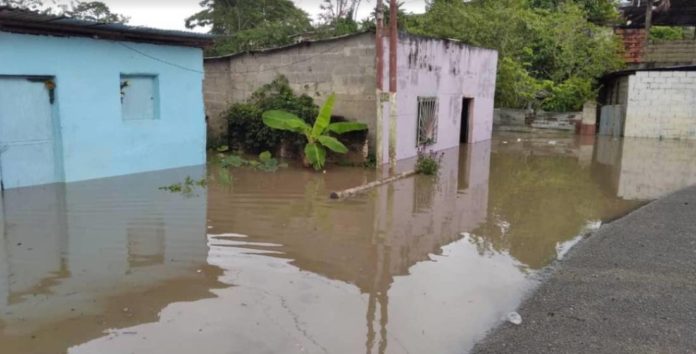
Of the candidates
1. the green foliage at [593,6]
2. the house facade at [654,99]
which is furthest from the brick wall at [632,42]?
the green foliage at [593,6]

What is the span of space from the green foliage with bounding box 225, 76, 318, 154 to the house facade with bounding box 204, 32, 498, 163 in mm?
346

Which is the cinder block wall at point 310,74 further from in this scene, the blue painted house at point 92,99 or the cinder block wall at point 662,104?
the cinder block wall at point 662,104

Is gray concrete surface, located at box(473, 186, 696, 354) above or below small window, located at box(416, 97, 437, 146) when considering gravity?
below

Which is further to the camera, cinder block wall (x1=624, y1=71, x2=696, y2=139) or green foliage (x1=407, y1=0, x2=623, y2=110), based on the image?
green foliage (x1=407, y1=0, x2=623, y2=110)

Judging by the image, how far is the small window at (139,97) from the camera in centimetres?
1228

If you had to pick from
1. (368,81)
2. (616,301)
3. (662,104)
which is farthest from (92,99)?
(662,104)

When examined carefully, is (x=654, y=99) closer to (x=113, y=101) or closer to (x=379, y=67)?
(x=379, y=67)

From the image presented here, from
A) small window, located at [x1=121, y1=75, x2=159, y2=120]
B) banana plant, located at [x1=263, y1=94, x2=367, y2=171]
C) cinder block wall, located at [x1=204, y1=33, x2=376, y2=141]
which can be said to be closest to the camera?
small window, located at [x1=121, y1=75, x2=159, y2=120]

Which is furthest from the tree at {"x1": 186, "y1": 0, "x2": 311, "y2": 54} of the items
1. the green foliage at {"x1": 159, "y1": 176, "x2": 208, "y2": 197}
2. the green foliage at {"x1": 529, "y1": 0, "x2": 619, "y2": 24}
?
the green foliage at {"x1": 159, "y1": 176, "x2": 208, "y2": 197}

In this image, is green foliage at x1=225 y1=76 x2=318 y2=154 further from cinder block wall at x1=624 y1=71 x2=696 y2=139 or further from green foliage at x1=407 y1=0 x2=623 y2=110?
cinder block wall at x1=624 y1=71 x2=696 y2=139

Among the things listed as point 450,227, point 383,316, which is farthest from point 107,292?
point 450,227

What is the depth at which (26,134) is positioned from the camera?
34.9ft

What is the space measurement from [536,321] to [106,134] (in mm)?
9649

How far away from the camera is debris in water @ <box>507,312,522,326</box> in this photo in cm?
520
